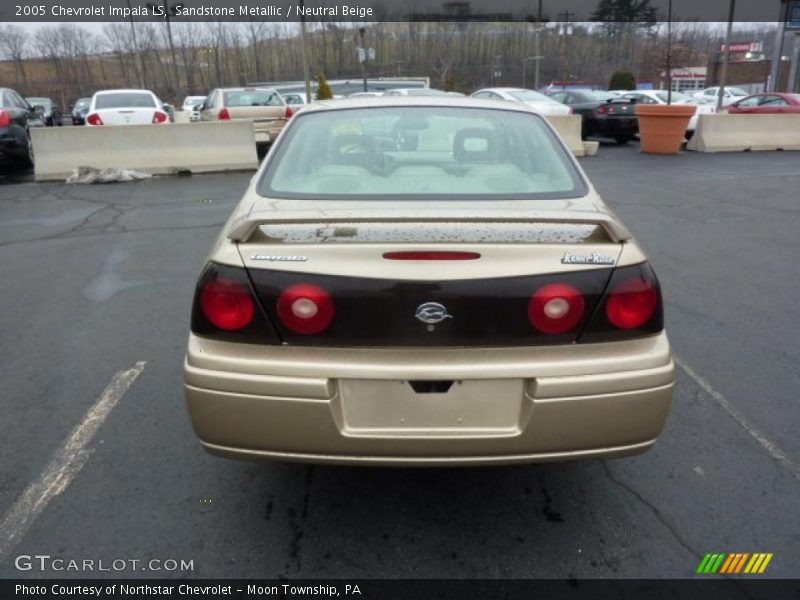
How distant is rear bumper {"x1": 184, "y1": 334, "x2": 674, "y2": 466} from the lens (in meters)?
2.11

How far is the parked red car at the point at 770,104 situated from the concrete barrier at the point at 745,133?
179 cm

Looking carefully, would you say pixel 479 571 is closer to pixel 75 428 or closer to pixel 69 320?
pixel 75 428

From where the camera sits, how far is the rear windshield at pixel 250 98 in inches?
568

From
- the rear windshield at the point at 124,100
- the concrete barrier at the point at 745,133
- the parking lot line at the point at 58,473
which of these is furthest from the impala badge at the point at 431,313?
the concrete barrier at the point at 745,133

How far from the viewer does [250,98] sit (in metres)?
14.6

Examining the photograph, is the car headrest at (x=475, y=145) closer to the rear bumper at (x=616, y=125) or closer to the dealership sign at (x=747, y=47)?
the rear bumper at (x=616, y=125)

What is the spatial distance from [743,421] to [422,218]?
7.08 ft

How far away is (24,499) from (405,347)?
1819 millimetres

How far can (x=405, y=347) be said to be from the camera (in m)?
2.15

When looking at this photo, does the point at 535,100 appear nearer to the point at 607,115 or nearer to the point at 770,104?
the point at 607,115

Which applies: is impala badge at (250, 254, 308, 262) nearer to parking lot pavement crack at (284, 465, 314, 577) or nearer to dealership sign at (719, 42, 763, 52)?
parking lot pavement crack at (284, 465, 314, 577)

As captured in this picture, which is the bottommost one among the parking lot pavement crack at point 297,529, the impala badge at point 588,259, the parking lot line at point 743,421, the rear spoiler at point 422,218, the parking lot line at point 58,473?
the parking lot line at point 743,421

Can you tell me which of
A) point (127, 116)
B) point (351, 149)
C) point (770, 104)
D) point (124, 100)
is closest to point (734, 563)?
point (351, 149)

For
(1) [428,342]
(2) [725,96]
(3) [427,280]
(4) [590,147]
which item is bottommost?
(4) [590,147]
